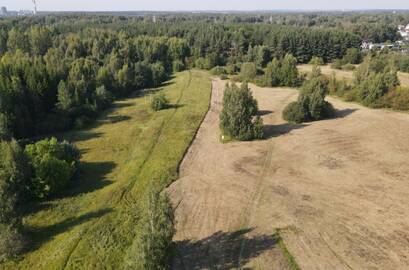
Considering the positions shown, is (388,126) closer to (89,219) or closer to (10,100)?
(89,219)

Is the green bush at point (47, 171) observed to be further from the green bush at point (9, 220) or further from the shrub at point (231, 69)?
Answer: the shrub at point (231, 69)

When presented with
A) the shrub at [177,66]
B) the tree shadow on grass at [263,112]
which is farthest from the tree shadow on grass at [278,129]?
the shrub at [177,66]

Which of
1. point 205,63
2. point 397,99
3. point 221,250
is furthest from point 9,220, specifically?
point 205,63

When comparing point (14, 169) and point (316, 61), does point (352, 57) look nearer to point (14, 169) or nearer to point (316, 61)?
point (316, 61)

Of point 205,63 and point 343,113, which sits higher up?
point 205,63

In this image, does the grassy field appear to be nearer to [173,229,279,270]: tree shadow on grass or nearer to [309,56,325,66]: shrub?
[173,229,279,270]: tree shadow on grass

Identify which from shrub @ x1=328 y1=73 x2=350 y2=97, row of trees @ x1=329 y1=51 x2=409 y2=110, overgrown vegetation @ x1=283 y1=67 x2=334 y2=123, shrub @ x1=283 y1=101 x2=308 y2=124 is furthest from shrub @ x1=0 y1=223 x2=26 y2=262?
shrub @ x1=328 y1=73 x2=350 y2=97
